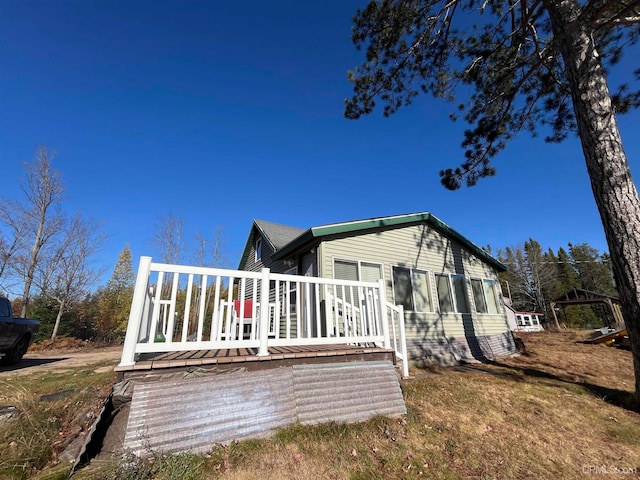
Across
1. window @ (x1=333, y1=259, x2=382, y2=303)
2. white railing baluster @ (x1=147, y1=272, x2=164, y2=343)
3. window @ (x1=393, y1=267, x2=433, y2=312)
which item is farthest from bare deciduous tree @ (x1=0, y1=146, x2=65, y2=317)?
window @ (x1=393, y1=267, x2=433, y2=312)

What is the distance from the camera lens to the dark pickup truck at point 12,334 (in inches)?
289

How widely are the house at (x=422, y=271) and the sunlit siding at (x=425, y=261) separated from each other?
28 mm

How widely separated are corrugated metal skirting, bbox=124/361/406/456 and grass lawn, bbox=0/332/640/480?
12 cm

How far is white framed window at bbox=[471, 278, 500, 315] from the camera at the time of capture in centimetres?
1020

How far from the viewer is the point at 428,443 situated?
300 centimetres

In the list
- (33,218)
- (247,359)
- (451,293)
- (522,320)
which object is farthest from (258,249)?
(522,320)

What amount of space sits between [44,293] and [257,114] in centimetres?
1652

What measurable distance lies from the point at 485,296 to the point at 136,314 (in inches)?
453

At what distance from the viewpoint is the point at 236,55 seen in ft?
34.0

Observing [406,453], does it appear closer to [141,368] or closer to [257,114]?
[141,368]

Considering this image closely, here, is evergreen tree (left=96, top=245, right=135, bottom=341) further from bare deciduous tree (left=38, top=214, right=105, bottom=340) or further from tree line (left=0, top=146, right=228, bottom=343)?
bare deciduous tree (left=38, top=214, right=105, bottom=340)

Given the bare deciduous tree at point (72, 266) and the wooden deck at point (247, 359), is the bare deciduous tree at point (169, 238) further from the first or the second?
the wooden deck at point (247, 359)

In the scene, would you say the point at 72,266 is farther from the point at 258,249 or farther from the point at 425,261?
the point at 425,261

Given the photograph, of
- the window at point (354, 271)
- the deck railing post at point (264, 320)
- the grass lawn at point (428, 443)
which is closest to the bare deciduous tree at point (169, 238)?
the grass lawn at point (428, 443)
